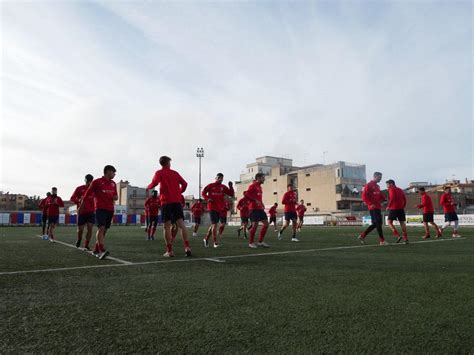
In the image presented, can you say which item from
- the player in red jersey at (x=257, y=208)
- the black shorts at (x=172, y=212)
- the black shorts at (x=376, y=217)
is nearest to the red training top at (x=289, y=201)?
the black shorts at (x=376, y=217)

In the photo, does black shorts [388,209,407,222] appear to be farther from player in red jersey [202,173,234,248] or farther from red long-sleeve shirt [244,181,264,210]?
player in red jersey [202,173,234,248]

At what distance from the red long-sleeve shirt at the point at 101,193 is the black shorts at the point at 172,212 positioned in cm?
134

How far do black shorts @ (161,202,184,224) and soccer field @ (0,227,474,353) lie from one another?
2.06 metres

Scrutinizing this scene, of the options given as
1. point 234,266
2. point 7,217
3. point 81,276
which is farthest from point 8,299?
point 7,217

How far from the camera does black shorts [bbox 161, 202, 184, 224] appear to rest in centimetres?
684

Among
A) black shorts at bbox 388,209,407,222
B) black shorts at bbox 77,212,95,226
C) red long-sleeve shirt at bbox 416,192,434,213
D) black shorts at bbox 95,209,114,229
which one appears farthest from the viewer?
red long-sleeve shirt at bbox 416,192,434,213

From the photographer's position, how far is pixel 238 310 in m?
2.79

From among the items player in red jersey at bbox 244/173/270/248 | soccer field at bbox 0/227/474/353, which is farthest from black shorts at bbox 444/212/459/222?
soccer field at bbox 0/227/474/353

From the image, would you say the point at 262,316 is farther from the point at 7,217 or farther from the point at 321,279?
the point at 7,217

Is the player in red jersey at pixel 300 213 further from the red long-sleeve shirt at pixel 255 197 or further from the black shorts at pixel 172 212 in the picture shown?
the black shorts at pixel 172 212

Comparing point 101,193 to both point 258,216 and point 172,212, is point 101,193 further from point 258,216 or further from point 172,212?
point 258,216

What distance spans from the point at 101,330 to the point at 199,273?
2.30 metres

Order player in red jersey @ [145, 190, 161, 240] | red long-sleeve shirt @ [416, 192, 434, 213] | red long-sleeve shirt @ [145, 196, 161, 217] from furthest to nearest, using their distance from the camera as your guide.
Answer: red long-sleeve shirt @ [145, 196, 161, 217] < player in red jersey @ [145, 190, 161, 240] < red long-sleeve shirt @ [416, 192, 434, 213]

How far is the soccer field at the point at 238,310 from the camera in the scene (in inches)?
82.3
